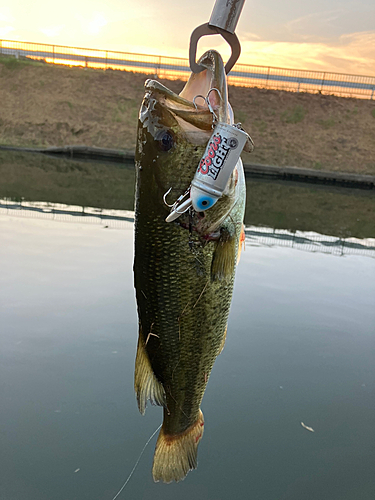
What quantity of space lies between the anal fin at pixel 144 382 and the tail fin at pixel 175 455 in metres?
0.26

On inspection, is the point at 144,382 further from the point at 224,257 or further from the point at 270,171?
the point at 270,171

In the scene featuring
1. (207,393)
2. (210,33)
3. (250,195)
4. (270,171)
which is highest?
(270,171)

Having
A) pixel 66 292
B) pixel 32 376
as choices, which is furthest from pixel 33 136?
pixel 32 376

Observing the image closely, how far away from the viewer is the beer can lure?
1.69 meters

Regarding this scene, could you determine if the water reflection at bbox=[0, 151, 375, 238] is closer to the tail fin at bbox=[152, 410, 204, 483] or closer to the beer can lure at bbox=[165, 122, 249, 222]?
the tail fin at bbox=[152, 410, 204, 483]

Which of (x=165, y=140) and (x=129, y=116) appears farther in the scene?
(x=129, y=116)

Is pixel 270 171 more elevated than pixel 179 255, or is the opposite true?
pixel 270 171

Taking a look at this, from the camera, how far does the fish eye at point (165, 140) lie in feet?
6.31

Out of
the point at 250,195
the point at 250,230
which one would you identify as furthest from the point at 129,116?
the point at 250,230

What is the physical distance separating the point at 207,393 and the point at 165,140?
144 inches

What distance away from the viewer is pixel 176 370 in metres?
2.26

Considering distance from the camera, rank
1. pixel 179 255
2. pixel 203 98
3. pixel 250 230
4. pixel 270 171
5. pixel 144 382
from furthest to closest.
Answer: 1. pixel 270 171
2. pixel 250 230
3. pixel 144 382
4. pixel 179 255
5. pixel 203 98

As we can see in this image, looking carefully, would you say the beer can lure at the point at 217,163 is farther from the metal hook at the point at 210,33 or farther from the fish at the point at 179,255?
the metal hook at the point at 210,33

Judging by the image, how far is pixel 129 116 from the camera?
3750 centimetres
